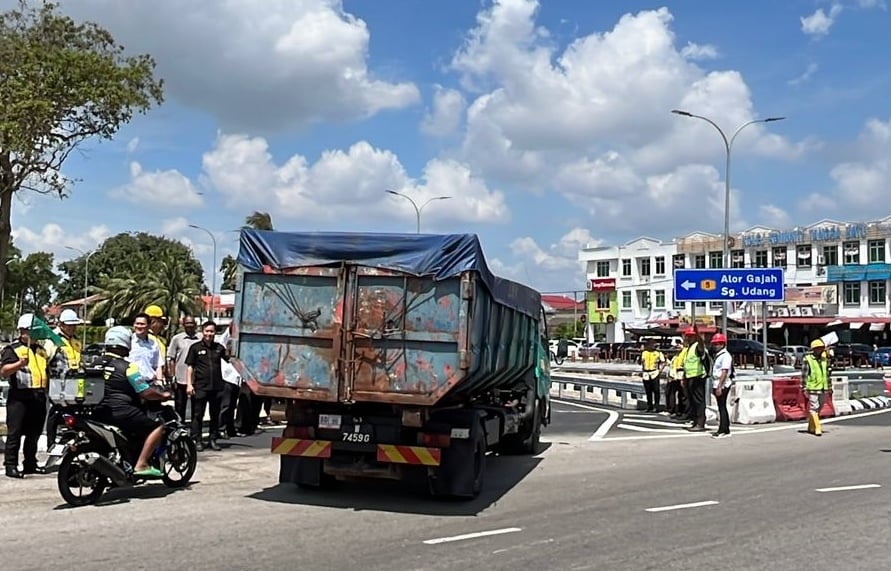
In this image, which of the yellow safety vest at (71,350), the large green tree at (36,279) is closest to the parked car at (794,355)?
the yellow safety vest at (71,350)

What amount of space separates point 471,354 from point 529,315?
4.22 metres

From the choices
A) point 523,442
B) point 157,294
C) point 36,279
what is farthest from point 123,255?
point 523,442

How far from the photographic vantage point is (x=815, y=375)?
54.4 feet

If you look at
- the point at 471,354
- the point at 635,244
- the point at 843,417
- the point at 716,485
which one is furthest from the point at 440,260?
the point at 635,244

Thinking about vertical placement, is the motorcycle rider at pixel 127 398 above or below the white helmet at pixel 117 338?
below

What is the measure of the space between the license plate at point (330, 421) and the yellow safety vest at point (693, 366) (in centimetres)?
934

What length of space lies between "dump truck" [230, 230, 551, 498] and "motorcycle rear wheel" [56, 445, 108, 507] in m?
1.62

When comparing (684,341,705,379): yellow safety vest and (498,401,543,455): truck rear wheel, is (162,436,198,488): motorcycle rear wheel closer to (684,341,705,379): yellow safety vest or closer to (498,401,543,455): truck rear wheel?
(498,401,543,455): truck rear wheel

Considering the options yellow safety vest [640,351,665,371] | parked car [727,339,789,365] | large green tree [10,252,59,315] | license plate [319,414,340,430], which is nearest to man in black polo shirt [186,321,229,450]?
license plate [319,414,340,430]

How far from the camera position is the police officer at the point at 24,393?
10305mm

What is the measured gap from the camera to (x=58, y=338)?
34.1 ft

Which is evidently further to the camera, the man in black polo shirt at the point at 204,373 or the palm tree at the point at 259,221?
the palm tree at the point at 259,221

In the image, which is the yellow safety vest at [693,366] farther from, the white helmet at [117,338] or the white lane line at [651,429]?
the white helmet at [117,338]

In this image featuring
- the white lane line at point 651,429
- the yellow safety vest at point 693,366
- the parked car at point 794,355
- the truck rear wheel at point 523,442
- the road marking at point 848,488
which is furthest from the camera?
the parked car at point 794,355
